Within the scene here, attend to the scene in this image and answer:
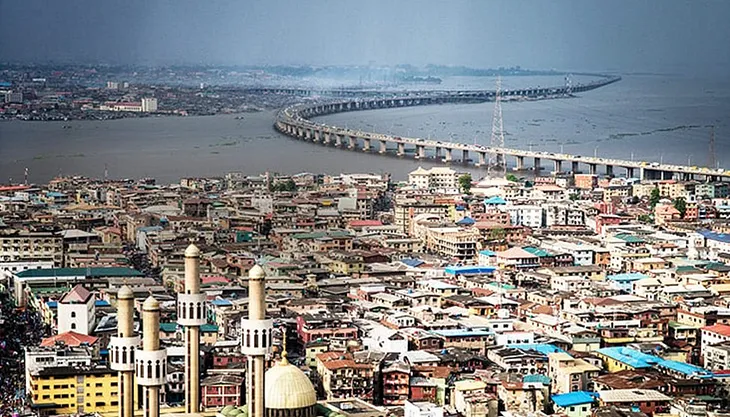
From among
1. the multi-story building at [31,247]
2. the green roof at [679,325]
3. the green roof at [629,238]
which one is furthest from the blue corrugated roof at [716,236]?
the multi-story building at [31,247]

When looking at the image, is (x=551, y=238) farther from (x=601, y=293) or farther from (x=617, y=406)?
(x=617, y=406)

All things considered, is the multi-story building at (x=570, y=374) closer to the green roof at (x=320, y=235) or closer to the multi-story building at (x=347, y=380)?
the multi-story building at (x=347, y=380)

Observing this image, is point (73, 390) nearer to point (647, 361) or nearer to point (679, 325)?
point (647, 361)

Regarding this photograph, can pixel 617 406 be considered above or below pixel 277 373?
below

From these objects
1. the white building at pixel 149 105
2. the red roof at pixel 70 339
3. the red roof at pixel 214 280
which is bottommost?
the red roof at pixel 70 339

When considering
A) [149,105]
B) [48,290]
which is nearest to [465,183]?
[48,290]

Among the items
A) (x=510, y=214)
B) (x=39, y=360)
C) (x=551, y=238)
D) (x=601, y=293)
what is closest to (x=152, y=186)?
(x=510, y=214)

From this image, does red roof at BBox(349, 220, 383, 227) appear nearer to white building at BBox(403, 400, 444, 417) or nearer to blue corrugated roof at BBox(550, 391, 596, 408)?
blue corrugated roof at BBox(550, 391, 596, 408)
